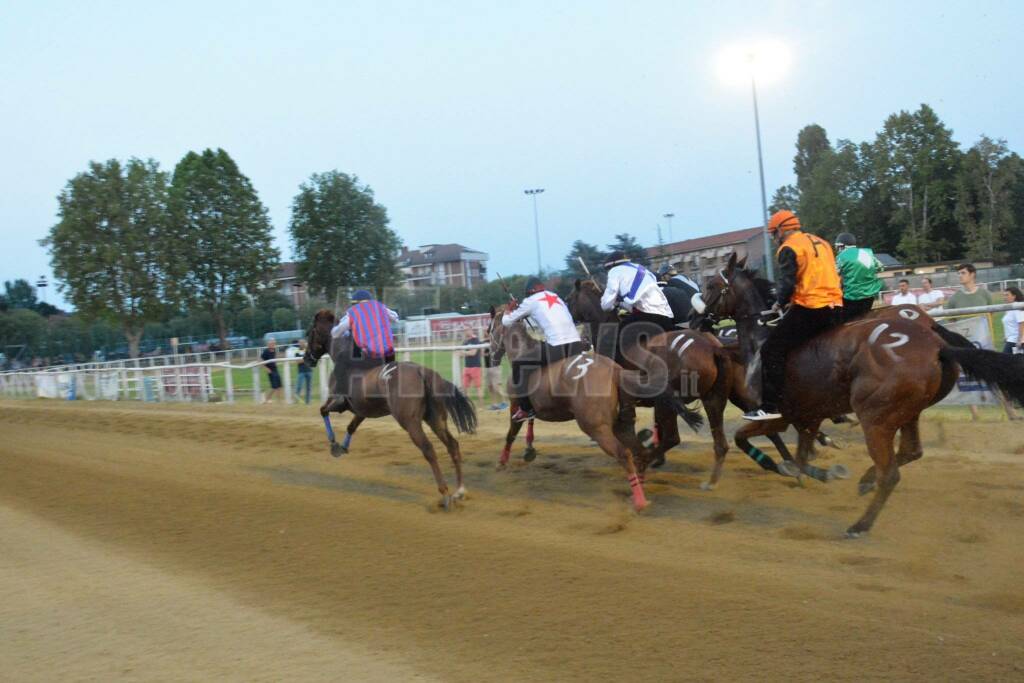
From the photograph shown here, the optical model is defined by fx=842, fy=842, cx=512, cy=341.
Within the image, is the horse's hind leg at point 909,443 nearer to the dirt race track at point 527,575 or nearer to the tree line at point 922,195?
the dirt race track at point 527,575

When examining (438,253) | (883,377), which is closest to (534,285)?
(883,377)

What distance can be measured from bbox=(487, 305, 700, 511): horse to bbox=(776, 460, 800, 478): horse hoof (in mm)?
917

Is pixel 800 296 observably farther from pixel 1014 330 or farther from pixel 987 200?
pixel 987 200

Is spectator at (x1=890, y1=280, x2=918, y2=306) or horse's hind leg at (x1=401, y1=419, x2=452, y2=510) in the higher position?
spectator at (x1=890, y1=280, x2=918, y2=306)

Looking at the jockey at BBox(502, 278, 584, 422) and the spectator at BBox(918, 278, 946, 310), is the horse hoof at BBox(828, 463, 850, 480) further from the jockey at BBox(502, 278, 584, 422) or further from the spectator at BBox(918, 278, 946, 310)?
the spectator at BBox(918, 278, 946, 310)

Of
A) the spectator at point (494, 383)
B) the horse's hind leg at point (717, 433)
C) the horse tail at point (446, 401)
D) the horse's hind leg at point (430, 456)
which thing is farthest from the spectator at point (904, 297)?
the horse's hind leg at point (430, 456)

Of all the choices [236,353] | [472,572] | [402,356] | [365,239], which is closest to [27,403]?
[236,353]

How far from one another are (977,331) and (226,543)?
9.08m

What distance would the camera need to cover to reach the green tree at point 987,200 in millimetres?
44469

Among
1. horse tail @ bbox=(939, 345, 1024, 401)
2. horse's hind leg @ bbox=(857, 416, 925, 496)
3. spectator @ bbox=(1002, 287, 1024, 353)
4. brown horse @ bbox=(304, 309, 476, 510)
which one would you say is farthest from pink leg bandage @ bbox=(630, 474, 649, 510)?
spectator @ bbox=(1002, 287, 1024, 353)

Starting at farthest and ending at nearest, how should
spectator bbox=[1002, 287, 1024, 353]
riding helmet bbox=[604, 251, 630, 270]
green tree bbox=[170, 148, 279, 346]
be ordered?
green tree bbox=[170, 148, 279, 346] < spectator bbox=[1002, 287, 1024, 353] < riding helmet bbox=[604, 251, 630, 270]

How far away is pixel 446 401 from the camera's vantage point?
861 cm

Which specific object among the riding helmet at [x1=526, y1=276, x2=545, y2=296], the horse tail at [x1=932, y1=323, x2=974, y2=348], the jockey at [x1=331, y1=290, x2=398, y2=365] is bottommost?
the horse tail at [x1=932, y1=323, x2=974, y2=348]

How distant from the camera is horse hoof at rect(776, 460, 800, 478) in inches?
306
